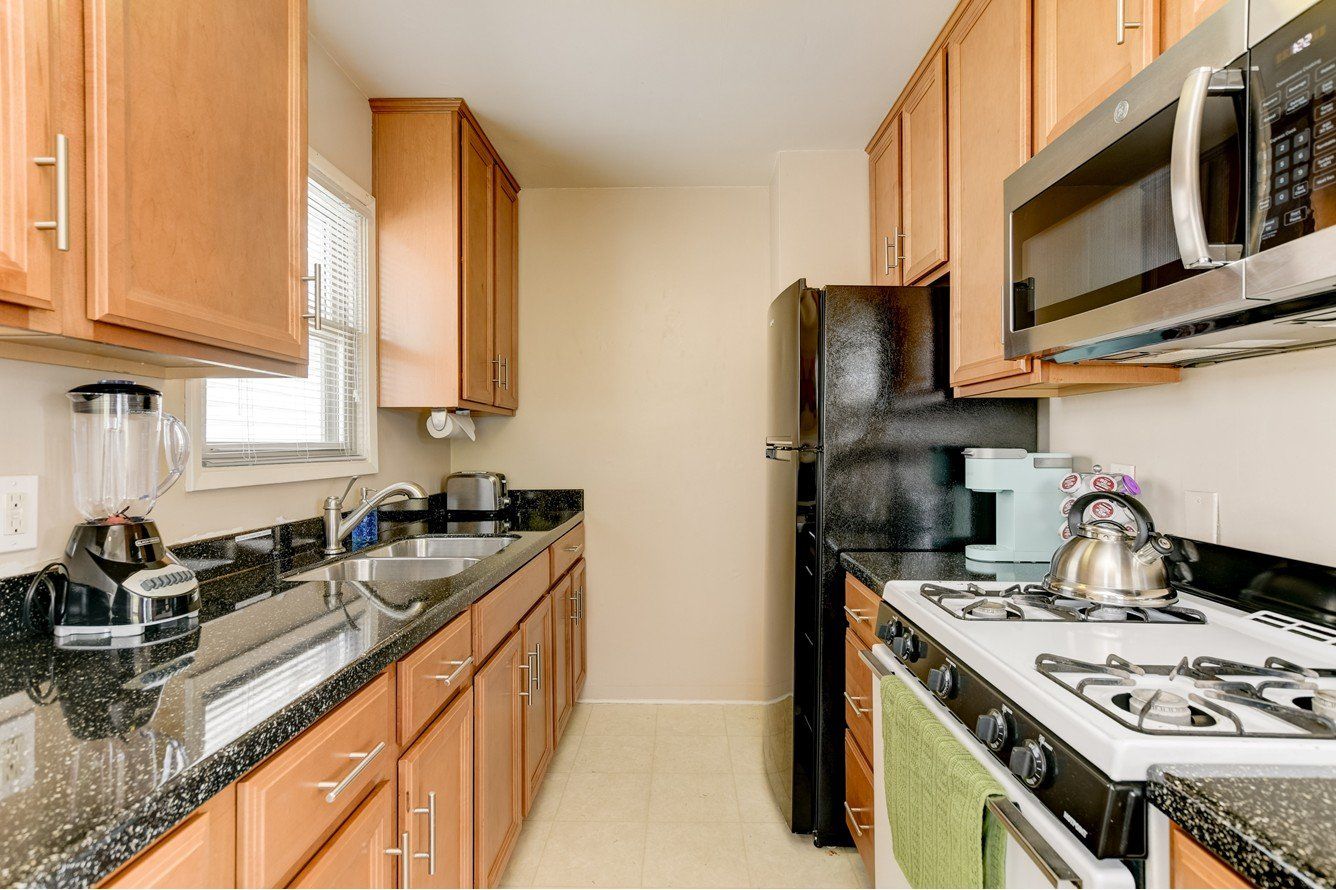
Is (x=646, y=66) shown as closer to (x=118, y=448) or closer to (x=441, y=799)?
(x=118, y=448)

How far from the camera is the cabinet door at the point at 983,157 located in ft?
5.25

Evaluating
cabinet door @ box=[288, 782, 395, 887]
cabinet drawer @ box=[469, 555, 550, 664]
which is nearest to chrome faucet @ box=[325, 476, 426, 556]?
cabinet drawer @ box=[469, 555, 550, 664]

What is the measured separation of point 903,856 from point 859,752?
52 centimetres

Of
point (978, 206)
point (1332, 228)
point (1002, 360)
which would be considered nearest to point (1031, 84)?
point (978, 206)

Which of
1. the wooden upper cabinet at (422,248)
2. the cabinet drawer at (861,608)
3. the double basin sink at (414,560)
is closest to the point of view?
the cabinet drawer at (861,608)

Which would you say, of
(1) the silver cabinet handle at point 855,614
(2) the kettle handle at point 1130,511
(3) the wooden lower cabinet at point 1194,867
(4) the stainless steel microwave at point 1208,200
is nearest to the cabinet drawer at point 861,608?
(1) the silver cabinet handle at point 855,614

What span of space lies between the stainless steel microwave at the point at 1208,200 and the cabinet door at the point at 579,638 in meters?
2.15

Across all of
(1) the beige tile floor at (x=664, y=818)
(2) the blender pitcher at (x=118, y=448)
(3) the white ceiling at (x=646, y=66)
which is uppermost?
(3) the white ceiling at (x=646, y=66)

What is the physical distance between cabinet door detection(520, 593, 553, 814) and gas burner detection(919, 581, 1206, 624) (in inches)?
49.5

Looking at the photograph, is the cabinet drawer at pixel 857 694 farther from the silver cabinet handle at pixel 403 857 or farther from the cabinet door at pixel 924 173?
the cabinet door at pixel 924 173

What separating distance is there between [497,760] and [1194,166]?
6.19 ft

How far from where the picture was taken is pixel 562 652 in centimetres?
261

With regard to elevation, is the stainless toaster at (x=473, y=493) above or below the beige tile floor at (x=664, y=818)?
above

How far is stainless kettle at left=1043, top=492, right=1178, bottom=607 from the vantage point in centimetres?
120
